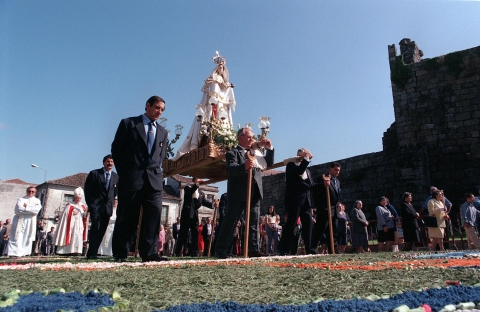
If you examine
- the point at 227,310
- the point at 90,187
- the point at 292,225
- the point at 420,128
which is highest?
the point at 420,128

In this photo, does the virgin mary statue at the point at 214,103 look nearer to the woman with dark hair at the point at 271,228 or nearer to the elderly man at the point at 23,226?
the elderly man at the point at 23,226

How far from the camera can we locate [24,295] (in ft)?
5.45

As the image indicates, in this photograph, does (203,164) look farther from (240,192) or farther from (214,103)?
(240,192)

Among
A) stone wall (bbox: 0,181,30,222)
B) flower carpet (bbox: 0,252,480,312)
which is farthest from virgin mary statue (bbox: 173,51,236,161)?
stone wall (bbox: 0,181,30,222)

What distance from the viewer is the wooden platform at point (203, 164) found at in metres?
8.10

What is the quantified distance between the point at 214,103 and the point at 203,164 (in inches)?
75.1

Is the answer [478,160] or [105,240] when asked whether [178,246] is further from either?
[478,160]

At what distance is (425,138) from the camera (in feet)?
63.5

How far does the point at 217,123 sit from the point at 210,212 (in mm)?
33369

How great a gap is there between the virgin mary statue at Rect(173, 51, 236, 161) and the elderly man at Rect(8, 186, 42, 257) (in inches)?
141

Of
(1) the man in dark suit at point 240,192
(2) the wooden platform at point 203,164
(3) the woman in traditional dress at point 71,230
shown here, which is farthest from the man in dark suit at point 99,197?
(1) the man in dark suit at point 240,192

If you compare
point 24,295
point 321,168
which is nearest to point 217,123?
point 24,295

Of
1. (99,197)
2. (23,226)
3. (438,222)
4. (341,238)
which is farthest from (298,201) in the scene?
(23,226)

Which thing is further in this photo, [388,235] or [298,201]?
[388,235]
